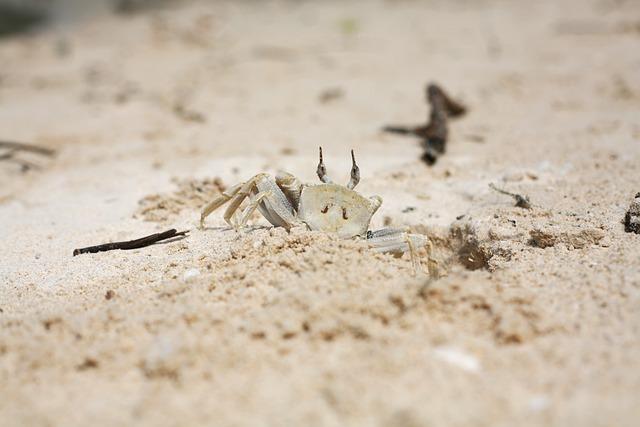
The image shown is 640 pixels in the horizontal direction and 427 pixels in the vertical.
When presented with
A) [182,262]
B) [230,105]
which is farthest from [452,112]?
[182,262]

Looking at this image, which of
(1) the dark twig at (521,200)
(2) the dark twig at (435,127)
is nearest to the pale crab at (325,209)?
(1) the dark twig at (521,200)

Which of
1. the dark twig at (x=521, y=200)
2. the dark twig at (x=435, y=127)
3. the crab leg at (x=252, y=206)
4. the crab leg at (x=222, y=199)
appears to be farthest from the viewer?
the dark twig at (x=435, y=127)

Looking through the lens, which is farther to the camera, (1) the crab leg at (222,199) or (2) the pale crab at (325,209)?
(1) the crab leg at (222,199)

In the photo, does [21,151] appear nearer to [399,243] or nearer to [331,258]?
[331,258]

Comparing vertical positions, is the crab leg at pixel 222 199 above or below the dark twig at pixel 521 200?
above

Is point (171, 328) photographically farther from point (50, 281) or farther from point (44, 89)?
point (44, 89)

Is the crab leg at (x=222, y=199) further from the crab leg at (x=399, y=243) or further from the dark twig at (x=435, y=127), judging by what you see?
the dark twig at (x=435, y=127)
